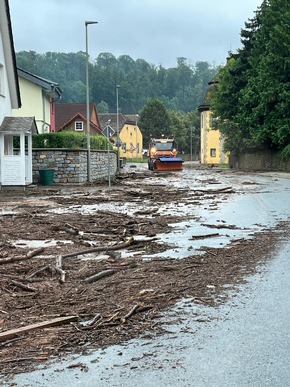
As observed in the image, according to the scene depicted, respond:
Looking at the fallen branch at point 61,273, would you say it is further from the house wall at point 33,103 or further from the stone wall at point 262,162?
the stone wall at point 262,162

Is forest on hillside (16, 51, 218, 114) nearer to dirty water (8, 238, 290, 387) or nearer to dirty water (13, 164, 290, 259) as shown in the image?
dirty water (13, 164, 290, 259)

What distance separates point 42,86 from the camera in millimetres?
43125

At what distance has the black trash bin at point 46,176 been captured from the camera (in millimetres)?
29062

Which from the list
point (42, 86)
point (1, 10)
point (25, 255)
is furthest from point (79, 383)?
point (42, 86)

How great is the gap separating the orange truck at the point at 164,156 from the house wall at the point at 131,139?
6455 centimetres

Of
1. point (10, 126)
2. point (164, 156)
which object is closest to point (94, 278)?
point (10, 126)

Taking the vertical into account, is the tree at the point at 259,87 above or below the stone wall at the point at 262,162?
above

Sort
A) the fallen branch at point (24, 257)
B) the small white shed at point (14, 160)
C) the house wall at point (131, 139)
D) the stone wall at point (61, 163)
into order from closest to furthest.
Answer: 1. the fallen branch at point (24, 257)
2. the small white shed at point (14, 160)
3. the stone wall at point (61, 163)
4. the house wall at point (131, 139)

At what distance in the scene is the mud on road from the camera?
532 cm

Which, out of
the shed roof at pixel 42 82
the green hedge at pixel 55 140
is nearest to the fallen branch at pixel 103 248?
the green hedge at pixel 55 140

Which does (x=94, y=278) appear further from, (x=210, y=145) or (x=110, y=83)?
(x=110, y=83)

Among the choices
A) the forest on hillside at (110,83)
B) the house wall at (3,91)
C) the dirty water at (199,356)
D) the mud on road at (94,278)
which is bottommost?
the dirty water at (199,356)

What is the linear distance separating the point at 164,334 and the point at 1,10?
2386cm

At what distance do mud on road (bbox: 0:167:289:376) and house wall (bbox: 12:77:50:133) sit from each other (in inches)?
1109
